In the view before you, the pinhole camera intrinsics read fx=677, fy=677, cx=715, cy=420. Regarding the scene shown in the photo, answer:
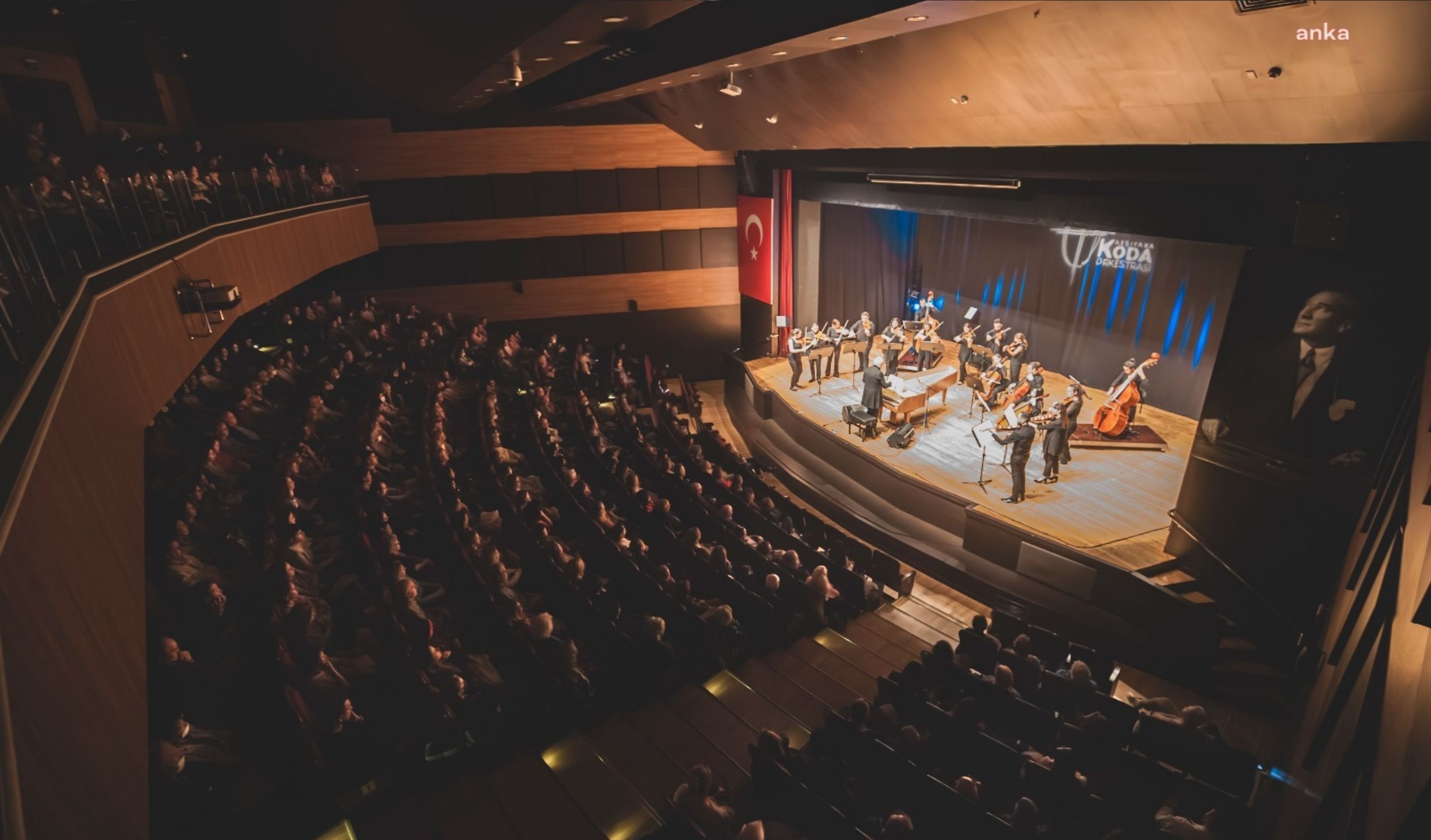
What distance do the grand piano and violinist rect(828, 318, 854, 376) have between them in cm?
106

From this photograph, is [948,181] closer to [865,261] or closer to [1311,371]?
[1311,371]

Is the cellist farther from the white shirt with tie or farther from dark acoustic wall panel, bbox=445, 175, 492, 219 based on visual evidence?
dark acoustic wall panel, bbox=445, 175, 492, 219

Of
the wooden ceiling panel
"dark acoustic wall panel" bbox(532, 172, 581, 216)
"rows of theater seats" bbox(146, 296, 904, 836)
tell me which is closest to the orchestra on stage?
"rows of theater seats" bbox(146, 296, 904, 836)

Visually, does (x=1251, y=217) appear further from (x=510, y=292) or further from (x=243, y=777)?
(x=510, y=292)

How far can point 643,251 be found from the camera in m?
12.0

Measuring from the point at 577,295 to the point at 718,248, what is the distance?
266 cm

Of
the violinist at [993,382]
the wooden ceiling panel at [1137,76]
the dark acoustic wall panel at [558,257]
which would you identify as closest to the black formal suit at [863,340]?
the violinist at [993,382]

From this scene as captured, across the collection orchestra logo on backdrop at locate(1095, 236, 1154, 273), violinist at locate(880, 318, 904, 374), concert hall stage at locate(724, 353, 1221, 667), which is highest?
orchestra logo on backdrop at locate(1095, 236, 1154, 273)

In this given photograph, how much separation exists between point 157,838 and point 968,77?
6.61 metres

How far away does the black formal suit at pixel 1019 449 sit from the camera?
6.65m

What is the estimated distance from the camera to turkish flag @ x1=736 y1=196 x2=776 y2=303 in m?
11.3

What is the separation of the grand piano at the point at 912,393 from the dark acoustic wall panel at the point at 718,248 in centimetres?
420

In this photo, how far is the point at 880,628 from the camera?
5625 millimetres

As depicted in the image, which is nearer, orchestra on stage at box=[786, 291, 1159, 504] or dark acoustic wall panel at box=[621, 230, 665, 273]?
orchestra on stage at box=[786, 291, 1159, 504]
